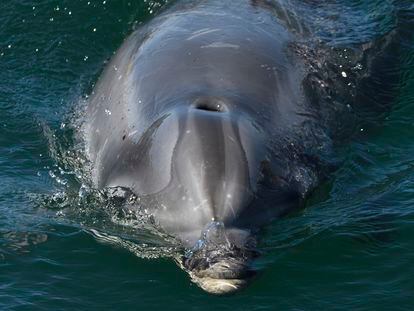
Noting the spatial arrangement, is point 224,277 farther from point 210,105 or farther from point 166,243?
point 210,105

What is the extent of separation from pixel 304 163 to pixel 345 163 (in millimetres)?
1390

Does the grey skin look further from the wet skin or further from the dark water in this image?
the dark water

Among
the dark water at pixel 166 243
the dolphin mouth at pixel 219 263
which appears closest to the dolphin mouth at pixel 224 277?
the dolphin mouth at pixel 219 263

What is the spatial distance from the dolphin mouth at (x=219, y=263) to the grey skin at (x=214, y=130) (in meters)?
0.01

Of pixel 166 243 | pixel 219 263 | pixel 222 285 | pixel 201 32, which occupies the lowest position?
pixel 166 243

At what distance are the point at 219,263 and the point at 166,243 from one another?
1133 mm

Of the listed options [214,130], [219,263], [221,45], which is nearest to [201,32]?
[221,45]

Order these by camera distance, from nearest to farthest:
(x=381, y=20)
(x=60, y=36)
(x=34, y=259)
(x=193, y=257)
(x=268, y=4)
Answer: (x=193, y=257) → (x=34, y=259) → (x=268, y=4) → (x=381, y=20) → (x=60, y=36)

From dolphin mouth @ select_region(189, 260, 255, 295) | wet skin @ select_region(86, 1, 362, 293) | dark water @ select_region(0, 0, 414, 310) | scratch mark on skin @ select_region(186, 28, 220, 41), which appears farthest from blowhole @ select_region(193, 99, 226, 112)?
scratch mark on skin @ select_region(186, 28, 220, 41)

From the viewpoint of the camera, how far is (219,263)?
10.1 m

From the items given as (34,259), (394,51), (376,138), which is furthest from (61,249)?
(394,51)

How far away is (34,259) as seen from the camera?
1186cm

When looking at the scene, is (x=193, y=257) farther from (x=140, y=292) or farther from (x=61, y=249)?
(x=61, y=249)

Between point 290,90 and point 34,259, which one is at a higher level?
point 290,90
